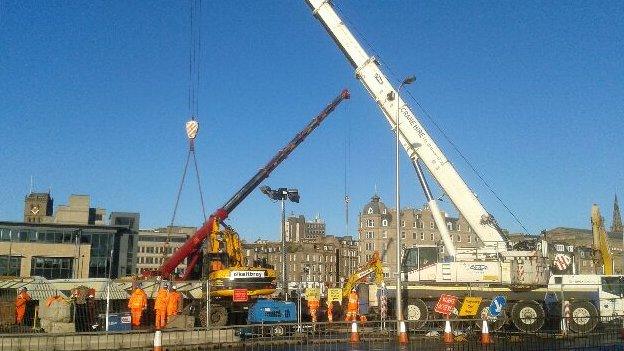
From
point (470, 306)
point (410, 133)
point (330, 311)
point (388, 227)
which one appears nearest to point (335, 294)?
point (330, 311)

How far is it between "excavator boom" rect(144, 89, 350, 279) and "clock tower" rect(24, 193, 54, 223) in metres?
54.5

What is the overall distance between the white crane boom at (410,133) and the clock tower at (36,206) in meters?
67.8

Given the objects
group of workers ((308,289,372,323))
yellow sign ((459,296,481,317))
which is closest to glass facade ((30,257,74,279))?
group of workers ((308,289,372,323))

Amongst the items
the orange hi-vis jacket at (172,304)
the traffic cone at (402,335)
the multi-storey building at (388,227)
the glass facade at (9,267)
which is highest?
the multi-storey building at (388,227)

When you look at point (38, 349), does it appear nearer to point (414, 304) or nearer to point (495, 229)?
point (414, 304)

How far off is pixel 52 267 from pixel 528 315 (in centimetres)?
5069

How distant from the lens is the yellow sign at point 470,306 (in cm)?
2398

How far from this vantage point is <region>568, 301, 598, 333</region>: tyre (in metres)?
22.8

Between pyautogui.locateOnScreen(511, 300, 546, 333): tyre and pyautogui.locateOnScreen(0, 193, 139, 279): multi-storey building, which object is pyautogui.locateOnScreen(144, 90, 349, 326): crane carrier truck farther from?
pyautogui.locateOnScreen(0, 193, 139, 279): multi-storey building

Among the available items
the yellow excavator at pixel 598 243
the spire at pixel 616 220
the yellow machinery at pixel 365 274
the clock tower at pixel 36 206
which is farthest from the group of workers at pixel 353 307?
the spire at pixel 616 220

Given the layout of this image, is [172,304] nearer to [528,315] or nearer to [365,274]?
[365,274]

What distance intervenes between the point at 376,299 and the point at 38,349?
16.4 meters

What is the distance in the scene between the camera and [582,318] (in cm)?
2327

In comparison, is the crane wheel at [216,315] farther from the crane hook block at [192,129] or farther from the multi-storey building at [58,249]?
the multi-storey building at [58,249]
